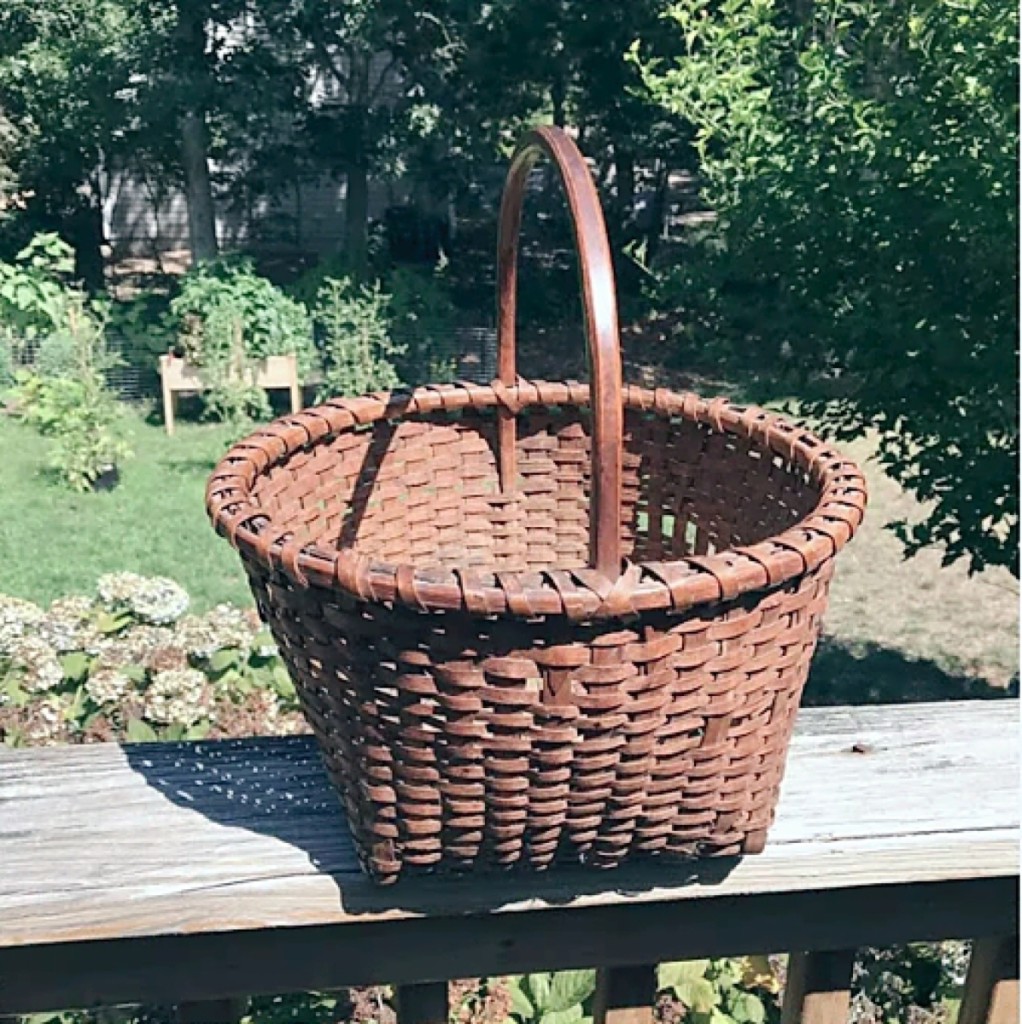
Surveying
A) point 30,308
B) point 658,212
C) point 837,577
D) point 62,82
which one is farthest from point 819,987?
point 658,212

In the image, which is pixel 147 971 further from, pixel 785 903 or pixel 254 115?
pixel 254 115

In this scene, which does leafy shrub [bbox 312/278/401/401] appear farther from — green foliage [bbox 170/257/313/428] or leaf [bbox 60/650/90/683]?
leaf [bbox 60/650/90/683]

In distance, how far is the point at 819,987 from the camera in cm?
98

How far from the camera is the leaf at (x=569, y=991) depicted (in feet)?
5.15

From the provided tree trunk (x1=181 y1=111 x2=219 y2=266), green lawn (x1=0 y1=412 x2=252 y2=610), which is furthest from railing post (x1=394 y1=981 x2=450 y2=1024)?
tree trunk (x1=181 y1=111 x2=219 y2=266)

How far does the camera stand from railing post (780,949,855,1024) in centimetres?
97

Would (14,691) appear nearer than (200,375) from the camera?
Yes

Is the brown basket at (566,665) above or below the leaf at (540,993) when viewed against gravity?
above

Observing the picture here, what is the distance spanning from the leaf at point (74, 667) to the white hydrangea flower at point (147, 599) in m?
0.20

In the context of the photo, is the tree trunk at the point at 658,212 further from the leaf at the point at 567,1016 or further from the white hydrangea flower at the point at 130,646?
the leaf at the point at 567,1016

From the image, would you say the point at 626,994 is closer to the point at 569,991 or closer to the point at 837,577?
the point at 569,991

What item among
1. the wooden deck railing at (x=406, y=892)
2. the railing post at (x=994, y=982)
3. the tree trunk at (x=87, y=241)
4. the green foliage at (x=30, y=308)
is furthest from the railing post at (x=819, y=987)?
the tree trunk at (x=87, y=241)

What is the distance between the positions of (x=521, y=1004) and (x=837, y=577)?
4.21 meters

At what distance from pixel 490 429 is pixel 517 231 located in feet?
0.61
